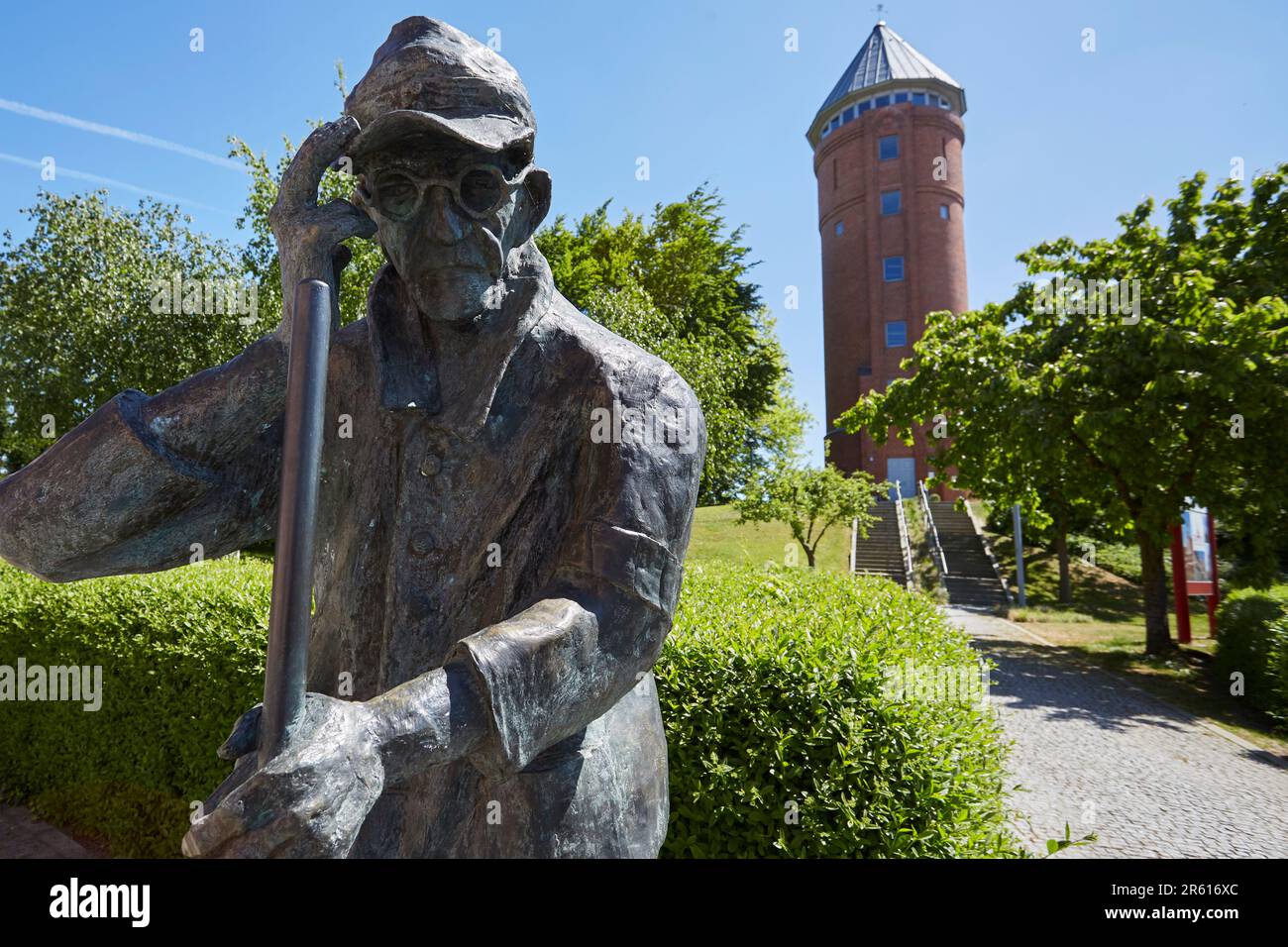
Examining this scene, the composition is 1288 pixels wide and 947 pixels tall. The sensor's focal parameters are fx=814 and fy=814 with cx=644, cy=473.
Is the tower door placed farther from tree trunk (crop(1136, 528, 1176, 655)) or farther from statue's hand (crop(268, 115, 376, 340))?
statue's hand (crop(268, 115, 376, 340))

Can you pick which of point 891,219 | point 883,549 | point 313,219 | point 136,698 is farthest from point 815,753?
point 891,219

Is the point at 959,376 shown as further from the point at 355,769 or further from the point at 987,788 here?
the point at 355,769

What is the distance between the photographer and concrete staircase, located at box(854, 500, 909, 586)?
92.4 feet

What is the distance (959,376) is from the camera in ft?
51.4

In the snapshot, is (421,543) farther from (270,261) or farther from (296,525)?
(270,261)

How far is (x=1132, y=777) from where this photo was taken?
9.04 m

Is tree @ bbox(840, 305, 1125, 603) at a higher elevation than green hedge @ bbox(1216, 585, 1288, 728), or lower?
higher

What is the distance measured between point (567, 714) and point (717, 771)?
3504 mm

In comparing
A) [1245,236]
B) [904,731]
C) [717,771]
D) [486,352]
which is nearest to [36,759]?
[717,771]

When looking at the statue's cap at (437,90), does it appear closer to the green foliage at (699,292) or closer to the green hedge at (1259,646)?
the green hedge at (1259,646)

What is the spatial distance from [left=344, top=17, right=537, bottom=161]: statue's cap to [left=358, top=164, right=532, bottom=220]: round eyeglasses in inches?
2.3

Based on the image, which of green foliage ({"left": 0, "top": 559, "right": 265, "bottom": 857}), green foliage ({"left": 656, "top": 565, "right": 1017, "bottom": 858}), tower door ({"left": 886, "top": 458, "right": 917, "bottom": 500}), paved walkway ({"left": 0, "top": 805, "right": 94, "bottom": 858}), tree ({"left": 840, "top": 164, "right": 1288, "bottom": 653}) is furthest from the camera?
tower door ({"left": 886, "top": 458, "right": 917, "bottom": 500})

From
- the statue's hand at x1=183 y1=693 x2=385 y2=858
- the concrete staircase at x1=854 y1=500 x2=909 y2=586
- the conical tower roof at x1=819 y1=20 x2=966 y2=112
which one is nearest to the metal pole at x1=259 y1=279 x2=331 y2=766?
the statue's hand at x1=183 y1=693 x2=385 y2=858

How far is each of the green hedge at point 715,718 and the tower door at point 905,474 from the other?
3371 cm
